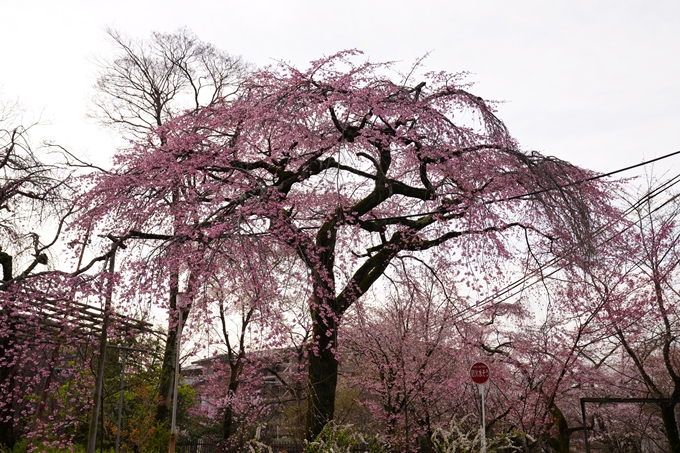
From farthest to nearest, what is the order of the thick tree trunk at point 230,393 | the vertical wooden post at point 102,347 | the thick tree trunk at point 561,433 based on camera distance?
the thick tree trunk at point 230,393, the thick tree trunk at point 561,433, the vertical wooden post at point 102,347

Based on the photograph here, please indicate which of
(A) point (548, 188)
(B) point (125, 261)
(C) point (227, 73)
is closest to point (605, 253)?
(A) point (548, 188)

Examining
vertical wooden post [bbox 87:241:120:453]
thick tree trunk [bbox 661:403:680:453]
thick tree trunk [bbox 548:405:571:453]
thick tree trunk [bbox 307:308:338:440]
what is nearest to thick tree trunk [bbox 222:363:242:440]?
vertical wooden post [bbox 87:241:120:453]

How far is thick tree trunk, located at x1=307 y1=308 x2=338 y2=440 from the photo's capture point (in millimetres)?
9750

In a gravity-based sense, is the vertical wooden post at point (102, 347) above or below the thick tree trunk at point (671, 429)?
above

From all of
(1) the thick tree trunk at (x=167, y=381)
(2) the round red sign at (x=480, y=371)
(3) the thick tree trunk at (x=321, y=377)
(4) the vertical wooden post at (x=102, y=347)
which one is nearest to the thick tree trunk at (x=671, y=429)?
(2) the round red sign at (x=480, y=371)

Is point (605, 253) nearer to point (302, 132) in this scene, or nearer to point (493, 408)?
point (302, 132)

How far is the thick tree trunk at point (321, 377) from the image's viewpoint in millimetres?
9750

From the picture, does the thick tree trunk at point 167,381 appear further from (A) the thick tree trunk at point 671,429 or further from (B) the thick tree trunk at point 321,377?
(A) the thick tree trunk at point 671,429

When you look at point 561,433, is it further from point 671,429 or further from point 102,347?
point 102,347

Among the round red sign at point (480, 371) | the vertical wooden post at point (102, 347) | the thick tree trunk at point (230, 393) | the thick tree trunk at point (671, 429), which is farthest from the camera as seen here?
the thick tree trunk at point (230, 393)

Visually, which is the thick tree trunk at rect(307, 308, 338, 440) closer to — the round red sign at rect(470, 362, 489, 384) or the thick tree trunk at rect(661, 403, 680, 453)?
the round red sign at rect(470, 362, 489, 384)

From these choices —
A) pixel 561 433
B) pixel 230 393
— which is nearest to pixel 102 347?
pixel 230 393

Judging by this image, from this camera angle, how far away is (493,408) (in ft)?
59.3

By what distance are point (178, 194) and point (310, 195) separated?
278 centimetres
